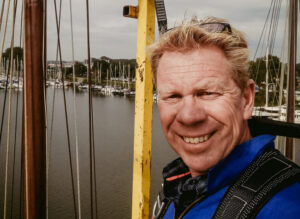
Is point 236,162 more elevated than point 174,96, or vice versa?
point 174,96

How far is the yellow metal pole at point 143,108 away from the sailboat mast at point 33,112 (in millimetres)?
795

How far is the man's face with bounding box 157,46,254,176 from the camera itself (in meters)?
1.20

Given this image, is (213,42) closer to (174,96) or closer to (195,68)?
(195,68)

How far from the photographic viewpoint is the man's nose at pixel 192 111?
121 cm

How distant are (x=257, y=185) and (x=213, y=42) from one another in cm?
60

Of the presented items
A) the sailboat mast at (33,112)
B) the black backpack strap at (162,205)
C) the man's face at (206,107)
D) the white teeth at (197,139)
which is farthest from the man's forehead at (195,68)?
the sailboat mast at (33,112)

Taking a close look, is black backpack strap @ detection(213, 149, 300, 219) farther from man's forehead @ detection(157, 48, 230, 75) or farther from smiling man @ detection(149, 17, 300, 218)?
man's forehead @ detection(157, 48, 230, 75)

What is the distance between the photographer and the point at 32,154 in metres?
1.91

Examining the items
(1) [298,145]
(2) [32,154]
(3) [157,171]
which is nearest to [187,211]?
(2) [32,154]

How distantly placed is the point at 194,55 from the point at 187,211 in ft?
2.11

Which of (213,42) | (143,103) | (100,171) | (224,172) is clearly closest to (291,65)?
(143,103)

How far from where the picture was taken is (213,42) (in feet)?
3.92

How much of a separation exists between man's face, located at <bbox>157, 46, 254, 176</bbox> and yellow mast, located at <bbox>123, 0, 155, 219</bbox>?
1.10 m

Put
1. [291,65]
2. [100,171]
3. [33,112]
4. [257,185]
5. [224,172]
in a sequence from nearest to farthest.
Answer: [257,185] → [224,172] → [33,112] → [291,65] → [100,171]
